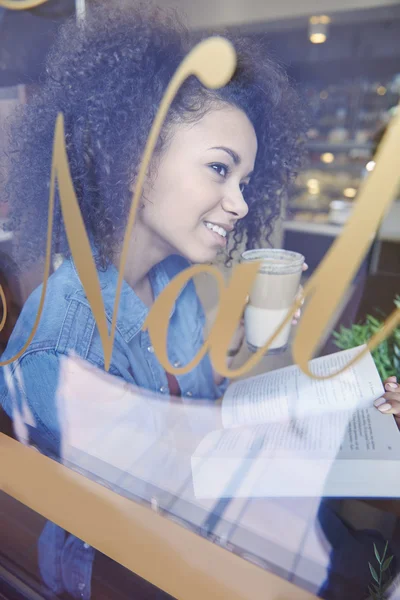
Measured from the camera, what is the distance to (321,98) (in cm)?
61

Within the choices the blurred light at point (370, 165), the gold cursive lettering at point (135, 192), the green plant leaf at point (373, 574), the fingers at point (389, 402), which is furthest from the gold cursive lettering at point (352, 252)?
the green plant leaf at point (373, 574)

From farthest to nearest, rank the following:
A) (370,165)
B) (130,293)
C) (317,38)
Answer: (130,293) < (317,38) < (370,165)

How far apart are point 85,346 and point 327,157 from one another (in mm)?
593

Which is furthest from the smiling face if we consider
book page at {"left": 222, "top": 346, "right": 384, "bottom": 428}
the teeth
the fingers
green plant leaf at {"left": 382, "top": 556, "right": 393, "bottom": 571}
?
green plant leaf at {"left": 382, "top": 556, "right": 393, "bottom": 571}

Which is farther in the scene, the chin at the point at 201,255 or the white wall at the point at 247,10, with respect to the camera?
the chin at the point at 201,255

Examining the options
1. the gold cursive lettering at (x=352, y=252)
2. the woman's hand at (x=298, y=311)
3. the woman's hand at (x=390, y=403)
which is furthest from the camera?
the woman's hand at (x=390, y=403)

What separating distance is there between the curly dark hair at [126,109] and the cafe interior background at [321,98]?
29 millimetres

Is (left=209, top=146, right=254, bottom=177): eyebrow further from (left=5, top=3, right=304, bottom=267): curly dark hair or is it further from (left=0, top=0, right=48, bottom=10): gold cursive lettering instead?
(left=0, top=0, right=48, bottom=10): gold cursive lettering

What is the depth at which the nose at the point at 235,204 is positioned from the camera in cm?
62

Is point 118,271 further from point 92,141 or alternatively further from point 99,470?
point 99,470

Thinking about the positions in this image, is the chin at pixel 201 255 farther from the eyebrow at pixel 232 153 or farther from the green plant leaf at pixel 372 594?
the green plant leaf at pixel 372 594

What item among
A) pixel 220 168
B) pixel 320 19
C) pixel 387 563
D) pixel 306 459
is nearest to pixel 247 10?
pixel 320 19

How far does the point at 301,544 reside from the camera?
699mm

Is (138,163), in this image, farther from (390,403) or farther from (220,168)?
(390,403)
